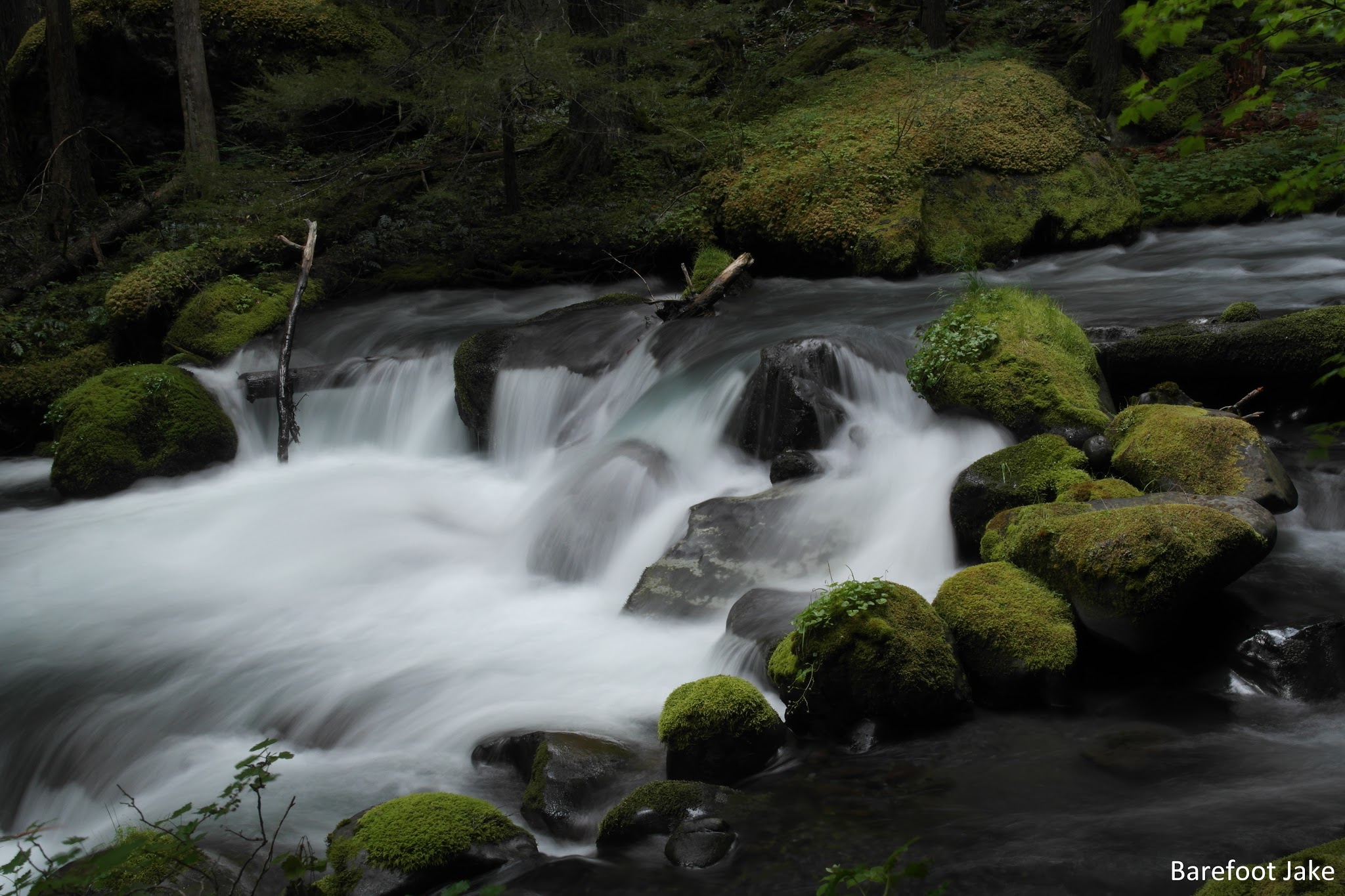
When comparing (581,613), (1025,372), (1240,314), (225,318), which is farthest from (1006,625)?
(225,318)

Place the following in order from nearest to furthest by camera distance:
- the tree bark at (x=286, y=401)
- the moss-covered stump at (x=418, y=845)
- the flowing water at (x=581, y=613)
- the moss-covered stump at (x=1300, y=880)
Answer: the moss-covered stump at (x=1300, y=880) → the moss-covered stump at (x=418, y=845) → the flowing water at (x=581, y=613) → the tree bark at (x=286, y=401)

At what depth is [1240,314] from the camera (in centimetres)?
808

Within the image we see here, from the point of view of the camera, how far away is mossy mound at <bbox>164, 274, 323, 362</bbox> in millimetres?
11570

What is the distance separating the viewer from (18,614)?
7098mm

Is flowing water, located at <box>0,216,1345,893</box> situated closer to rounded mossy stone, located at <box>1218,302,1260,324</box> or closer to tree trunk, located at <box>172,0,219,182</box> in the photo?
rounded mossy stone, located at <box>1218,302,1260,324</box>

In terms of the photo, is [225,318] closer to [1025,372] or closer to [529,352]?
[529,352]


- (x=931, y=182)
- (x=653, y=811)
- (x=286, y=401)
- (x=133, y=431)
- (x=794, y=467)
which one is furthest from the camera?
(x=931, y=182)

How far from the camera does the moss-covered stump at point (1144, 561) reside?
15.8 ft

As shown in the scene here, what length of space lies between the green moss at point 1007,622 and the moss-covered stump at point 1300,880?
215cm

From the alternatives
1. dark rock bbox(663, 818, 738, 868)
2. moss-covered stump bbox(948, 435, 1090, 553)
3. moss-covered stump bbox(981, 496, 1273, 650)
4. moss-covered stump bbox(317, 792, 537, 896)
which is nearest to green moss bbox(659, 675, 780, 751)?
dark rock bbox(663, 818, 738, 868)

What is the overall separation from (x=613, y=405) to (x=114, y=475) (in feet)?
15.8

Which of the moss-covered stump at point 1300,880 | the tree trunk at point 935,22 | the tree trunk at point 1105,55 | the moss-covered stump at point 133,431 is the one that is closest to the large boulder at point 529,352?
the moss-covered stump at point 133,431

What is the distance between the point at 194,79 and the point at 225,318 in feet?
18.1

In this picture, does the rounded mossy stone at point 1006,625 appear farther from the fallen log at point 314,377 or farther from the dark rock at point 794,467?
Result: the fallen log at point 314,377
